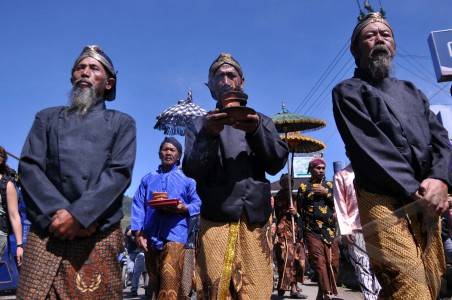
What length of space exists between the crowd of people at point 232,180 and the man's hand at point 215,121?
1cm

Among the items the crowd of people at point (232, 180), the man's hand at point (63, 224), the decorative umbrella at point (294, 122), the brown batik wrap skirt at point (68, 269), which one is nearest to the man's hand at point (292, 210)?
the decorative umbrella at point (294, 122)

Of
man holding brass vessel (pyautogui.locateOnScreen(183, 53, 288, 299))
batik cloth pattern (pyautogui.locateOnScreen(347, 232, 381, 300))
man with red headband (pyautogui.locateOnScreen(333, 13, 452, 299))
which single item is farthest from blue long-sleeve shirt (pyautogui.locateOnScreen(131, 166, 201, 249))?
man with red headband (pyautogui.locateOnScreen(333, 13, 452, 299))

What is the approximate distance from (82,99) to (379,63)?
1955 millimetres

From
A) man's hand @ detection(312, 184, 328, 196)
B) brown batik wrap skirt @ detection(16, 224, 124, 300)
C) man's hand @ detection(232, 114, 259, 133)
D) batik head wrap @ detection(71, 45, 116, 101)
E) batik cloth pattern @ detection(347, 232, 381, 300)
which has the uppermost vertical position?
batik head wrap @ detection(71, 45, 116, 101)

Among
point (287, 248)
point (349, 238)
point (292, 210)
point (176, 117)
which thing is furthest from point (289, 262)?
point (349, 238)

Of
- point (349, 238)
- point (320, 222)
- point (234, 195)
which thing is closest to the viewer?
point (234, 195)

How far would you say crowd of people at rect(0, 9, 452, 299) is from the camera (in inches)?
93.1

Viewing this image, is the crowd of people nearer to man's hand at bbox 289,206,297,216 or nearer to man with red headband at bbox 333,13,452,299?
man with red headband at bbox 333,13,452,299

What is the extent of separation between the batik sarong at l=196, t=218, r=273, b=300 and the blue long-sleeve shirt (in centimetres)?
213

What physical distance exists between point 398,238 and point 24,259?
82.4 inches

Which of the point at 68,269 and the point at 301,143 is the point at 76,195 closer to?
the point at 68,269

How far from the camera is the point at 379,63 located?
9.19 ft

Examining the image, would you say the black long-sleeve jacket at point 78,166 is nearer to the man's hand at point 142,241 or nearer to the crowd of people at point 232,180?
the crowd of people at point 232,180

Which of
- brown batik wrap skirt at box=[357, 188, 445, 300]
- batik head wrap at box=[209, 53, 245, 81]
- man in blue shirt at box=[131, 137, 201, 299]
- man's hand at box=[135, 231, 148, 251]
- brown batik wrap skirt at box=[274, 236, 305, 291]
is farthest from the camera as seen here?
brown batik wrap skirt at box=[274, 236, 305, 291]
